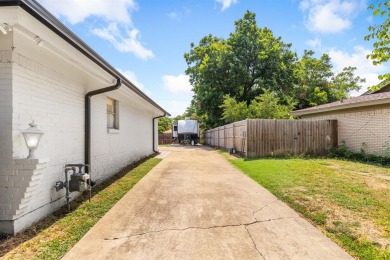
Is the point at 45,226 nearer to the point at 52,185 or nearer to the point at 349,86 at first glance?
the point at 52,185

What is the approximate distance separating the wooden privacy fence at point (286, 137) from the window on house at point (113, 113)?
6.51m

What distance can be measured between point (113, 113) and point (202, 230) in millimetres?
5811

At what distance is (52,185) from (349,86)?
138 ft

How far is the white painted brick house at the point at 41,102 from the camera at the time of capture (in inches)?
117

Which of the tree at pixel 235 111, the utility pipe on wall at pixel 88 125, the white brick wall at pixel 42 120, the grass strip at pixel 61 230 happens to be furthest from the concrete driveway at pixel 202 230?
the tree at pixel 235 111

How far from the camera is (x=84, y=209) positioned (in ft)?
13.7

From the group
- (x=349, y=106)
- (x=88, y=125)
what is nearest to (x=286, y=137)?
(x=349, y=106)

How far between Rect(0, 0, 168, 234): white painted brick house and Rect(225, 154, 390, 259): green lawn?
4.07m

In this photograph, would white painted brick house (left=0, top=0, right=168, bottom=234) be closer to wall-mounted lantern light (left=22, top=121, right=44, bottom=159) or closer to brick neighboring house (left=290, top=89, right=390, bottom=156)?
wall-mounted lantern light (left=22, top=121, right=44, bottom=159)

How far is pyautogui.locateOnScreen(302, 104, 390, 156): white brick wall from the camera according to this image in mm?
10430

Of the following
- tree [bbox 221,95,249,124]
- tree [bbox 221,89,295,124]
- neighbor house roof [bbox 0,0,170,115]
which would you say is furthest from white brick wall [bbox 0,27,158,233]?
tree [bbox 221,95,249,124]

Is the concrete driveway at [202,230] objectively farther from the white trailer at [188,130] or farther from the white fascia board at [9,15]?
the white trailer at [188,130]

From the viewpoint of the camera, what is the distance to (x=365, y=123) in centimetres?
1141

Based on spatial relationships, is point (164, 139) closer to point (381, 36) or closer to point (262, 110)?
point (262, 110)
